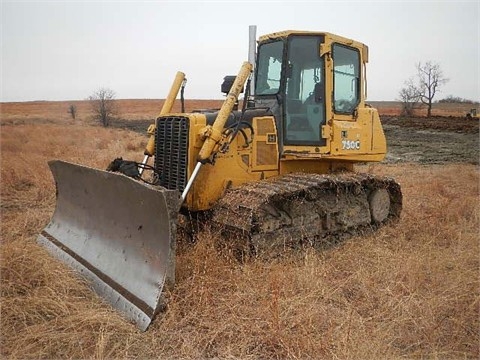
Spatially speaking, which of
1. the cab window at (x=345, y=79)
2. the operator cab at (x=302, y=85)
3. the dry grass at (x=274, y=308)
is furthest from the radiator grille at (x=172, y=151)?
the cab window at (x=345, y=79)

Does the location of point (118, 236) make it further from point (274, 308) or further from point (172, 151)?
point (274, 308)

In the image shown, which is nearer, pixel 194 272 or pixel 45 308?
pixel 45 308

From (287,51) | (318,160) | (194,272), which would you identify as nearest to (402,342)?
(194,272)

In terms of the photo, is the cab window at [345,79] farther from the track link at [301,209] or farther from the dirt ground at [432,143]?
the dirt ground at [432,143]

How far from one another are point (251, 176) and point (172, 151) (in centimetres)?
113

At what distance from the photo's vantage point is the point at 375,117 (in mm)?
7379

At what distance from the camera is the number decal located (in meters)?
6.56

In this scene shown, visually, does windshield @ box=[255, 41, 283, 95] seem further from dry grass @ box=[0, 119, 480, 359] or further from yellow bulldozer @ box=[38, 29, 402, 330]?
dry grass @ box=[0, 119, 480, 359]

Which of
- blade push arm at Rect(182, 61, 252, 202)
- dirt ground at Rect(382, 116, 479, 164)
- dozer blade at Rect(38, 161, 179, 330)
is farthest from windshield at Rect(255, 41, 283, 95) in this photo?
dirt ground at Rect(382, 116, 479, 164)

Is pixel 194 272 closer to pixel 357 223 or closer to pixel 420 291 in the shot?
pixel 420 291

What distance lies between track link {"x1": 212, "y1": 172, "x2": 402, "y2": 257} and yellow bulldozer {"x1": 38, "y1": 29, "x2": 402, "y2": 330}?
0.02 m

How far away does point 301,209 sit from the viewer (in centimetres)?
595

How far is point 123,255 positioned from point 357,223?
3.69 m

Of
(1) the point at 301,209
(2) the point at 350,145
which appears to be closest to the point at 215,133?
(1) the point at 301,209
